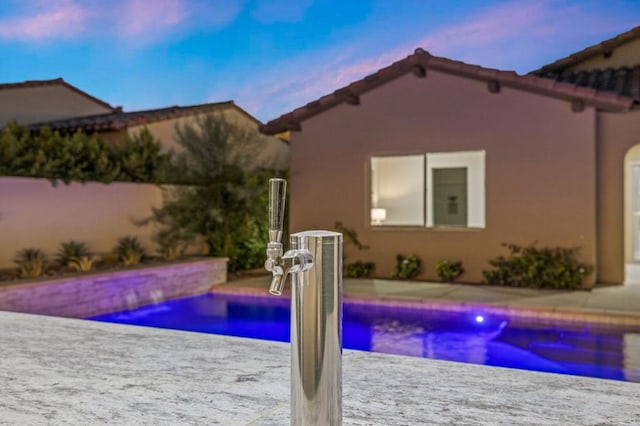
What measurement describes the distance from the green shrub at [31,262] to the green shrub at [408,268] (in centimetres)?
613

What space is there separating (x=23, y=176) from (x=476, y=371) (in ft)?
31.0

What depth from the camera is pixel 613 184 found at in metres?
9.58

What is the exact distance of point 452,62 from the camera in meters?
10.1

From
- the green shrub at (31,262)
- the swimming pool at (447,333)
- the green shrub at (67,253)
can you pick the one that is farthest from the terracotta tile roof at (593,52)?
the green shrub at (31,262)

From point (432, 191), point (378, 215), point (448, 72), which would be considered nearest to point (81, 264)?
point (448, 72)

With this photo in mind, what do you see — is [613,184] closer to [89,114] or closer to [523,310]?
[523,310]

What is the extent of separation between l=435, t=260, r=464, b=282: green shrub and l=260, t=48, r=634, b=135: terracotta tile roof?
332cm

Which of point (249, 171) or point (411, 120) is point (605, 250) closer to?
point (411, 120)

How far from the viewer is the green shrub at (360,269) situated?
11.0 meters

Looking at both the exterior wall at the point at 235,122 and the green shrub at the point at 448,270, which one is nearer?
the green shrub at the point at 448,270

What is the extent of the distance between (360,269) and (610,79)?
6.04 meters

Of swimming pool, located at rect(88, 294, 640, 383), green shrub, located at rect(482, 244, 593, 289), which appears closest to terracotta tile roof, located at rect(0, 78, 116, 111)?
swimming pool, located at rect(88, 294, 640, 383)

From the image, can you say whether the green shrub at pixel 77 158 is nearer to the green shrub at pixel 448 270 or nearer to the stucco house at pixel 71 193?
the stucco house at pixel 71 193

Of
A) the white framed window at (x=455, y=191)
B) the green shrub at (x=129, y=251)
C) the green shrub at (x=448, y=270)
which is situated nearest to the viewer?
the green shrub at (x=129, y=251)
